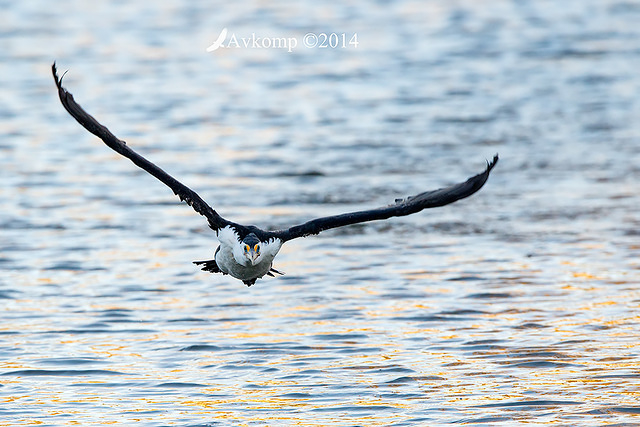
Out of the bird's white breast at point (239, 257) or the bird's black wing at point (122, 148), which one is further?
the bird's white breast at point (239, 257)

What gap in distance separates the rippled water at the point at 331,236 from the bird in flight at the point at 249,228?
985 mm

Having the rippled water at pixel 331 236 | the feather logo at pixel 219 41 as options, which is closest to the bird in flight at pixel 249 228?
the rippled water at pixel 331 236

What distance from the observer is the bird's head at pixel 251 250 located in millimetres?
9984

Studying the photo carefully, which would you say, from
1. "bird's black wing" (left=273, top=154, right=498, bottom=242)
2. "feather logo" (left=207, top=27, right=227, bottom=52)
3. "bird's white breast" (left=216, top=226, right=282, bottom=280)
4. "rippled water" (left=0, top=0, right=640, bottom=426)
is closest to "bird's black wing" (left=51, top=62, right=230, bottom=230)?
"bird's white breast" (left=216, top=226, right=282, bottom=280)

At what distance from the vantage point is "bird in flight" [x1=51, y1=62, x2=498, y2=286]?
32.0ft

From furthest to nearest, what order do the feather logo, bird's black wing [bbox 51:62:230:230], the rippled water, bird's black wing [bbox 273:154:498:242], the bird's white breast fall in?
the feather logo < the rippled water < the bird's white breast < bird's black wing [bbox 51:62:230:230] < bird's black wing [bbox 273:154:498:242]

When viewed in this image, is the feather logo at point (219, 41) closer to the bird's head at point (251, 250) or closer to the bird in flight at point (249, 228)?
the bird in flight at point (249, 228)

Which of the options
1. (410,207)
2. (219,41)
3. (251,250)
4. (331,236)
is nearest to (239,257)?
(251,250)

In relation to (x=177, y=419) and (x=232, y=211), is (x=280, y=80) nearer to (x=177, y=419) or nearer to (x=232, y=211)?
(x=232, y=211)

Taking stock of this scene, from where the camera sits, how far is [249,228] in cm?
1044

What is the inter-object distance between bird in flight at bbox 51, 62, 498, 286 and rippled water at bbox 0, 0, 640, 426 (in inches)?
38.8

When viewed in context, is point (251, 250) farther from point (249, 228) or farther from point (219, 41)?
point (219, 41)

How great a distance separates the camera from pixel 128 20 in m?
32.1

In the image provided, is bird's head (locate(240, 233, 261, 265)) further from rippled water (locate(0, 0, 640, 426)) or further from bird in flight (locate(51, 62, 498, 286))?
rippled water (locate(0, 0, 640, 426))
